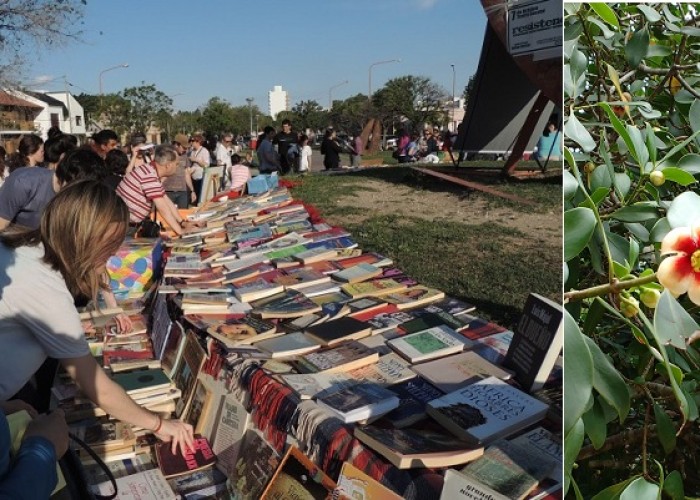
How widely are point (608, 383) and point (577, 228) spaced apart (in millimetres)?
168

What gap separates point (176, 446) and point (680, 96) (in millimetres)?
1748

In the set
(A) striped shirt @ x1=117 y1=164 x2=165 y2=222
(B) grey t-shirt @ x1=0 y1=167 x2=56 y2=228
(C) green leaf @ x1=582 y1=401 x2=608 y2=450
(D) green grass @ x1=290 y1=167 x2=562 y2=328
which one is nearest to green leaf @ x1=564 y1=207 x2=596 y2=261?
(C) green leaf @ x1=582 y1=401 x2=608 y2=450

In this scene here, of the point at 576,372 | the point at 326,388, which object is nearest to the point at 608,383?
the point at 576,372

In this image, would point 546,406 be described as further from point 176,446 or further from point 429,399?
point 176,446

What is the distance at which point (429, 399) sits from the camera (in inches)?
66.5

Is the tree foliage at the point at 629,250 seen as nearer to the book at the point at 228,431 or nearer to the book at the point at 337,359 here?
the book at the point at 337,359

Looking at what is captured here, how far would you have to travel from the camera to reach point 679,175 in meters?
0.72

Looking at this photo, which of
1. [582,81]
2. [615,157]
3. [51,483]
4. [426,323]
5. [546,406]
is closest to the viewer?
[582,81]

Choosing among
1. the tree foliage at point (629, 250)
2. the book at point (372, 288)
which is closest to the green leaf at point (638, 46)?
the tree foliage at point (629, 250)

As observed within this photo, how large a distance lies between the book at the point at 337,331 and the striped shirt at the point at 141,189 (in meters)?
2.31

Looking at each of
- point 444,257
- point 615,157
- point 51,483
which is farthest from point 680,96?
point 444,257

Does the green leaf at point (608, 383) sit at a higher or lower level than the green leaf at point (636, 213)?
lower

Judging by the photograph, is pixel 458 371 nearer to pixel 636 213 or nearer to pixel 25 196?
pixel 636 213

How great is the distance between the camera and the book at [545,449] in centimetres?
124
